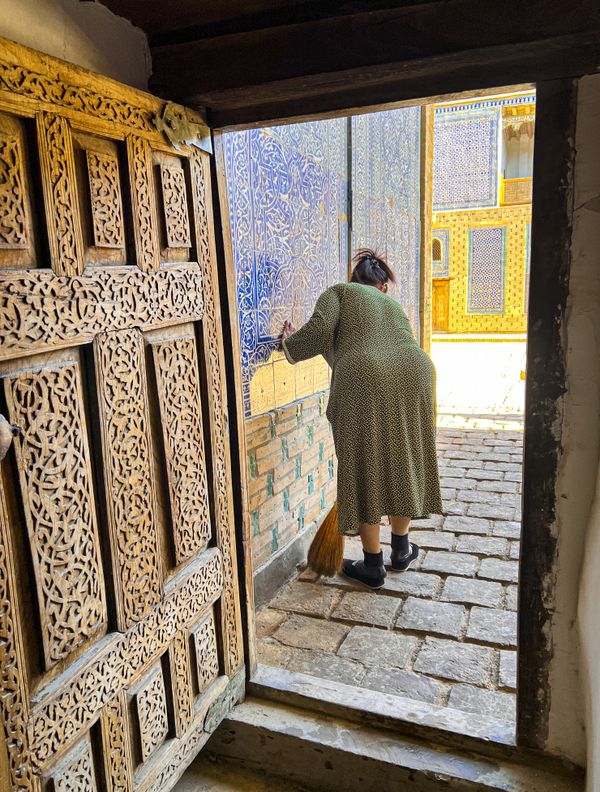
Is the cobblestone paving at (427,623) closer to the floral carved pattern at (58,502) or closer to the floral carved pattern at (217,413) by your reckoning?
the floral carved pattern at (217,413)

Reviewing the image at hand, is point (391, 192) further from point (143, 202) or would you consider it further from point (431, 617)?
point (143, 202)

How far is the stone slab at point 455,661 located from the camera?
265cm

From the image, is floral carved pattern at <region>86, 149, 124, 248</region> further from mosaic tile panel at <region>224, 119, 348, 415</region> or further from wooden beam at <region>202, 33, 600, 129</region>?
mosaic tile panel at <region>224, 119, 348, 415</region>

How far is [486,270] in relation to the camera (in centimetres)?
1783

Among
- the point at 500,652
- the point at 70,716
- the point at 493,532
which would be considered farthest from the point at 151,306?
the point at 493,532

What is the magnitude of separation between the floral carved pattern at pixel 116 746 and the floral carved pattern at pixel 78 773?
5 cm

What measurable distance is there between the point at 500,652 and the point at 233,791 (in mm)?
1312

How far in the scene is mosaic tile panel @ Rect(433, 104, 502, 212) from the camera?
16.1 meters

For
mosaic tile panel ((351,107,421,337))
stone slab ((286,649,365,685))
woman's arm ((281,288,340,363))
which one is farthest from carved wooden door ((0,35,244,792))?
mosaic tile panel ((351,107,421,337))

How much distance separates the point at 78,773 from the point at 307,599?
1905 millimetres

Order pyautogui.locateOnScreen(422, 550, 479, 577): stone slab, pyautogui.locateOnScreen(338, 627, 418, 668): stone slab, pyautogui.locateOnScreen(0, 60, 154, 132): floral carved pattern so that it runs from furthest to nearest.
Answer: pyautogui.locateOnScreen(422, 550, 479, 577): stone slab < pyautogui.locateOnScreen(338, 627, 418, 668): stone slab < pyautogui.locateOnScreen(0, 60, 154, 132): floral carved pattern

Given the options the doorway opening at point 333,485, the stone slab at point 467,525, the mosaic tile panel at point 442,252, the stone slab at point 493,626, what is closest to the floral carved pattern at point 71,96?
the doorway opening at point 333,485

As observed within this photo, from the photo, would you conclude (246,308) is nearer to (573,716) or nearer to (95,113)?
(95,113)

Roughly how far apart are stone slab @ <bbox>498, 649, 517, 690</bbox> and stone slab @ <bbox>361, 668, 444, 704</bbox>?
0.86 feet
